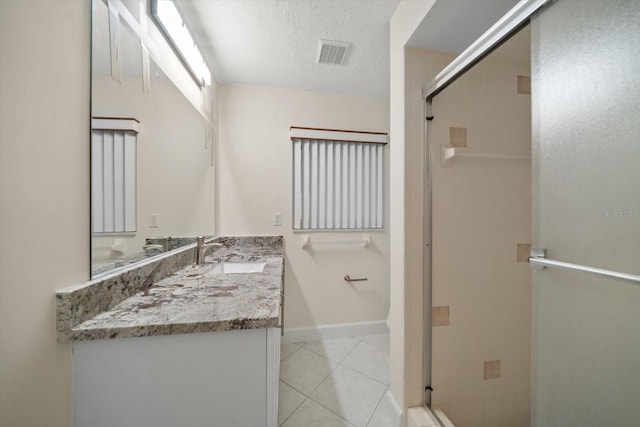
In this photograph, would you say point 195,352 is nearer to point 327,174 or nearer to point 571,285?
point 571,285

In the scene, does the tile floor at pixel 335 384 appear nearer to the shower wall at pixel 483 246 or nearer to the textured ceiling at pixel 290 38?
the shower wall at pixel 483 246

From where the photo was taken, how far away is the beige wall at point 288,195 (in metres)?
2.00

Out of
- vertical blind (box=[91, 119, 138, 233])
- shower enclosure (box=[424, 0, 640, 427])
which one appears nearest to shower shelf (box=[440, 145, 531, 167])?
shower enclosure (box=[424, 0, 640, 427])

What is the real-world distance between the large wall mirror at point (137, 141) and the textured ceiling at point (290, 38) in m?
0.34

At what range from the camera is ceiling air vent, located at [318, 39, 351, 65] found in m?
1.49

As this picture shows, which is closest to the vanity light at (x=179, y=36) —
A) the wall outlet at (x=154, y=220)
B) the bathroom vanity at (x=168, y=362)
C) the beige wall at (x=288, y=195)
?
the beige wall at (x=288, y=195)

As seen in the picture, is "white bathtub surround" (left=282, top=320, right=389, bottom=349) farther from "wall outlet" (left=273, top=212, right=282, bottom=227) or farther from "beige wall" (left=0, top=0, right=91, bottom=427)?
"beige wall" (left=0, top=0, right=91, bottom=427)

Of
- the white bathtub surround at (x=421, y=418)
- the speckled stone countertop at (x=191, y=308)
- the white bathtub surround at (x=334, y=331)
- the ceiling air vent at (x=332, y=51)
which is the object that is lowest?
the white bathtub surround at (x=334, y=331)

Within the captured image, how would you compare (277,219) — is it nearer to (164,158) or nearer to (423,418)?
(164,158)

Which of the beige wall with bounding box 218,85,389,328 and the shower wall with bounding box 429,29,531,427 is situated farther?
the beige wall with bounding box 218,85,389,328

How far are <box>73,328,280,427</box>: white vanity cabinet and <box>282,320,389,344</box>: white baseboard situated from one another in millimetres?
1400

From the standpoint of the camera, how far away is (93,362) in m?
0.62

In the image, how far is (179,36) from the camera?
1262 millimetres

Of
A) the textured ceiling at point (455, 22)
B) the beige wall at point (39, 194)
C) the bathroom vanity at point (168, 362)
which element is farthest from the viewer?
the textured ceiling at point (455, 22)
